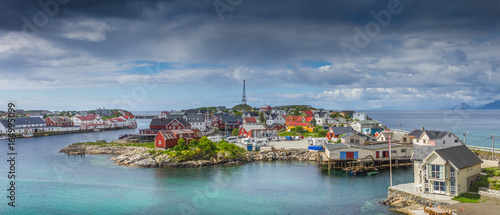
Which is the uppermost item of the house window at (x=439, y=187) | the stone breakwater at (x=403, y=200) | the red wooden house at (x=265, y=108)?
the red wooden house at (x=265, y=108)

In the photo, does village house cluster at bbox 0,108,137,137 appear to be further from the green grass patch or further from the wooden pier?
the green grass patch

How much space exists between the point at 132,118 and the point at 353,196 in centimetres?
11688

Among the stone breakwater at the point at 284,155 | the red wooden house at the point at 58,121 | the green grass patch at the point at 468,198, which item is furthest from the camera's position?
the red wooden house at the point at 58,121

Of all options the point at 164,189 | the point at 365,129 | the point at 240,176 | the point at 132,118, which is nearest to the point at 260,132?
the point at 365,129

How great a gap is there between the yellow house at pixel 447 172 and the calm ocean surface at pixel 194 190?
13.9ft

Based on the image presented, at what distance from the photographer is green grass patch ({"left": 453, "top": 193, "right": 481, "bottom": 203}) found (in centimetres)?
2388

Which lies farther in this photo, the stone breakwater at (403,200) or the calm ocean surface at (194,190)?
the calm ocean surface at (194,190)

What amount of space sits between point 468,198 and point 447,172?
2144mm

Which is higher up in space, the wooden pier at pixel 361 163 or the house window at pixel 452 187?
the house window at pixel 452 187

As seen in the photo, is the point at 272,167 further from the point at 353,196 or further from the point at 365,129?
the point at 365,129

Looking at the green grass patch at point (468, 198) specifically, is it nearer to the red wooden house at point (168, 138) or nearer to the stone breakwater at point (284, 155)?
the stone breakwater at point (284, 155)

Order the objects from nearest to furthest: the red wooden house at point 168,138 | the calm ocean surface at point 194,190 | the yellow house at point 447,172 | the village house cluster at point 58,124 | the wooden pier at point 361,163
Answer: the yellow house at point 447,172 → the calm ocean surface at point 194,190 → the wooden pier at point 361,163 → the red wooden house at point 168,138 → the village house cluster at point 58,124

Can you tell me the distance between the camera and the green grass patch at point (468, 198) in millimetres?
23875

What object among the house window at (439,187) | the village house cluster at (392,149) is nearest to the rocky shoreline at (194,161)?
the village house cluster at (392,149)
